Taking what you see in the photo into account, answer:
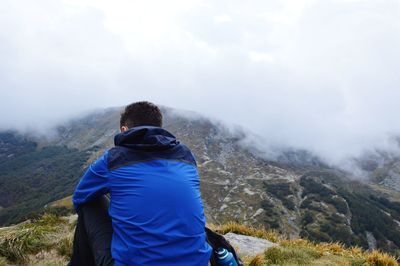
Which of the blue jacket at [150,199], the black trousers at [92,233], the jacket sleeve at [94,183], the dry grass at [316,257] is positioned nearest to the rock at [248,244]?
the dry grass at [316,257]

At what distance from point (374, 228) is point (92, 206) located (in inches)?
7484

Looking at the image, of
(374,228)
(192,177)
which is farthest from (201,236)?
(374,228)

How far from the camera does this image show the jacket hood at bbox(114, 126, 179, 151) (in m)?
4.48

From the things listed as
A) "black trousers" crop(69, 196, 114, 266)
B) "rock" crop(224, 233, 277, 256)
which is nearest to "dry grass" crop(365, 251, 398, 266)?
"rock" crop(224, 233, 277, 256)

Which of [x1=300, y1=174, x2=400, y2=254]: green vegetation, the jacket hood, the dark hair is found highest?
the dark hair

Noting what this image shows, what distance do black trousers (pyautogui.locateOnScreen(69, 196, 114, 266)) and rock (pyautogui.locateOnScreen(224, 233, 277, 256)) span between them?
5319 millimetres

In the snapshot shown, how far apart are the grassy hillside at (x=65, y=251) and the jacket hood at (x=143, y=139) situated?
412 centimetres

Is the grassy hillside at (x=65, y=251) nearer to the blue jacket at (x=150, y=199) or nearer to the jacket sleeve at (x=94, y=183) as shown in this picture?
the jacket sleeve at (x=94, y=183)

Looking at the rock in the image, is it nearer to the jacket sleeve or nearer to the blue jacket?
the blue jacket

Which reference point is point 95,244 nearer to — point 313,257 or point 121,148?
point 121,148

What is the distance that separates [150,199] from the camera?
13.9 ft

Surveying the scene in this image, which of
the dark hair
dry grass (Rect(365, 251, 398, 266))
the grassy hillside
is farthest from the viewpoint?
dry grass (Rect(365, 251, 398, 266))

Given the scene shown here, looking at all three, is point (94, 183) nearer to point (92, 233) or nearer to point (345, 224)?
point (92, 233)

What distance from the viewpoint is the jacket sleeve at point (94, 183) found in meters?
4.51
